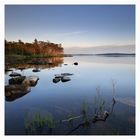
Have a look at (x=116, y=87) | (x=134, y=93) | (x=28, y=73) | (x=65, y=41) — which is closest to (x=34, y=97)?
(x=28, y=73)

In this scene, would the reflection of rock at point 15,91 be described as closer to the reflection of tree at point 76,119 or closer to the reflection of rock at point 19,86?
the reflection of rock at point 19,86

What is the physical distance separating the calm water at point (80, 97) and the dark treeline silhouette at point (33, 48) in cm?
13

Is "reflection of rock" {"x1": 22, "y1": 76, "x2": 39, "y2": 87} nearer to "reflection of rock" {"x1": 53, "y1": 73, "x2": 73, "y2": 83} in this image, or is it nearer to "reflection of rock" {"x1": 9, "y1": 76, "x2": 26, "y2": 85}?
"reflection of rock" {"x1": 9, "y1": 76, "x2": 26, "y2": 85}

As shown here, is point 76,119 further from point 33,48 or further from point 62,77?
point 33,48

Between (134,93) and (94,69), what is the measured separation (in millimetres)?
406

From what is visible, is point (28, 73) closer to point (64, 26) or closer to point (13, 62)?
point (13, 62)

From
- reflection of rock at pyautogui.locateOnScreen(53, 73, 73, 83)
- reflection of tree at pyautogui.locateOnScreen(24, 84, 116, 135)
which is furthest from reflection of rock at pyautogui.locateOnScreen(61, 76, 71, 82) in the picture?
reflection of tree at pyautogui.locateOnScreen(24, 84, 116, 135)

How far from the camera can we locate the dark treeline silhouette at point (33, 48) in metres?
2.35

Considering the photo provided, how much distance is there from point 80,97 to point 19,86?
1.79 ft

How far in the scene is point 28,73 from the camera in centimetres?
240

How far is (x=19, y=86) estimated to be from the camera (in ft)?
7.80

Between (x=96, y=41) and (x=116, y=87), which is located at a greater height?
(x=96, y=41)

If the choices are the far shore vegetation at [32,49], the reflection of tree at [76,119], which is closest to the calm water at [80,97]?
the reflection of tree at [76,119]

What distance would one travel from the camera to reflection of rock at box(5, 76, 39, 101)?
2.35m
